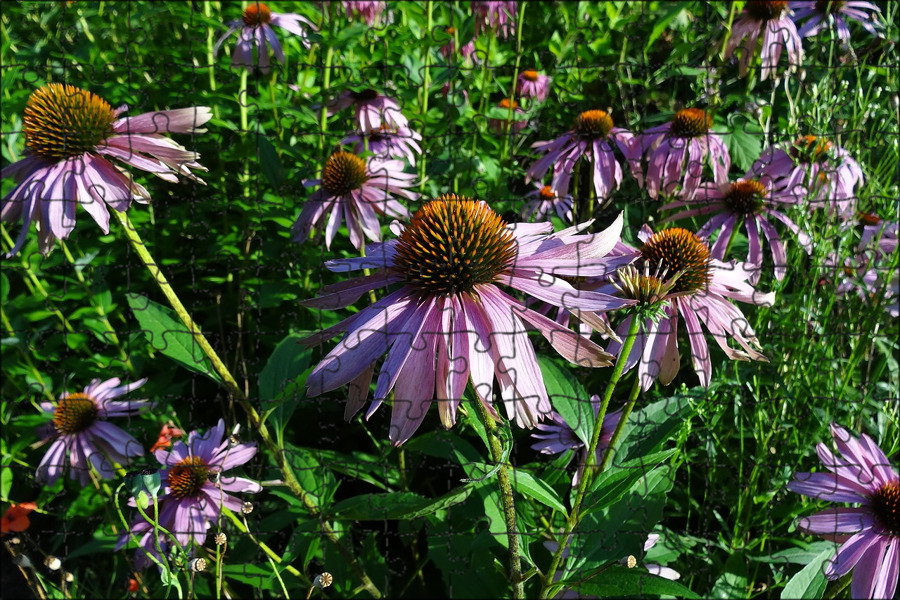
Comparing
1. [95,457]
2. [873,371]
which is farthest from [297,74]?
[873,371]

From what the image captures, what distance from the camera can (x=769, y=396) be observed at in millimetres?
1510

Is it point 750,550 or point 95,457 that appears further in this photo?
point 95,457

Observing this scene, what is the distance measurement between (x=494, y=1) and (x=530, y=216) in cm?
95

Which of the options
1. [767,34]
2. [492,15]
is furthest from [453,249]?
[492,15]

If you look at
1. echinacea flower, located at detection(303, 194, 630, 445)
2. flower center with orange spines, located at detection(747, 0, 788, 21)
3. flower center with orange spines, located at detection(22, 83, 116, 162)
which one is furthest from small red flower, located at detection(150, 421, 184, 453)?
flower center with orange spines, located at detection(747, 0, 788, 21)

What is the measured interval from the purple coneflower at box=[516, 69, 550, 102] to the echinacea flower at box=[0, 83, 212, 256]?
1.41m

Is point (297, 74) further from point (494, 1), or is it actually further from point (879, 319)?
point (879, 319)

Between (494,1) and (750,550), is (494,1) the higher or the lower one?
the higher one

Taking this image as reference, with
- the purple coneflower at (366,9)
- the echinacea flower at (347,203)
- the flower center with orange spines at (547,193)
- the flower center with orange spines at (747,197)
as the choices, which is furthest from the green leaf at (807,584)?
the purple coneflower at (366,9)

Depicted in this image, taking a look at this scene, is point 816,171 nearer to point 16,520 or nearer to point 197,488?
point 197,488

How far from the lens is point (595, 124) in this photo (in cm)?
180

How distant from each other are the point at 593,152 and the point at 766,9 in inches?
22.9

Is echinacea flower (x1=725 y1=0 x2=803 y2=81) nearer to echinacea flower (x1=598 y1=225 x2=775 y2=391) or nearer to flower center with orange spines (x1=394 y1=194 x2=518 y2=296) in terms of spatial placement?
echinacea flower (x1=598 y1=225 x2=775 y2=391)

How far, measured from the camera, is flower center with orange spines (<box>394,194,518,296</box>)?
99 centimetres
